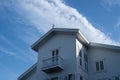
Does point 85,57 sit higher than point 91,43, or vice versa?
point 91,43


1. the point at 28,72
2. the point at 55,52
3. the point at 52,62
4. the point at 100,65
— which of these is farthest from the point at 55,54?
the point at 28,72

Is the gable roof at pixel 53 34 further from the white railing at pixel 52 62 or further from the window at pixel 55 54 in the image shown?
the white railing at pixel 52 62

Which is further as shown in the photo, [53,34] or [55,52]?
[53,34]

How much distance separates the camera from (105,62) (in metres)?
28.9

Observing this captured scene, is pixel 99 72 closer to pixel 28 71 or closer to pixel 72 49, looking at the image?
pixel 72 49

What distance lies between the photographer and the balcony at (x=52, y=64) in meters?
28.0

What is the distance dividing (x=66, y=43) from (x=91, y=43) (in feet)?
A: 11.9

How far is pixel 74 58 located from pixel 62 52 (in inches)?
87.0

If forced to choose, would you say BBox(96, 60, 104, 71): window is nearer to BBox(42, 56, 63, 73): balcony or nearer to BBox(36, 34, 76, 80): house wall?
BBox(36, 34, 76, 80): house wall

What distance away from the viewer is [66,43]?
29781mm

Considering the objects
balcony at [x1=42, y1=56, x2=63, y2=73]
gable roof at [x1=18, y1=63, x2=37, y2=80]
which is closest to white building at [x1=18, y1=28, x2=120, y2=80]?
balcony at [x1=42, y1=56, x2=63, y2=73]

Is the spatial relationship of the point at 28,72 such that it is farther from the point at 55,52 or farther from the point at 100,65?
the point at 100,65

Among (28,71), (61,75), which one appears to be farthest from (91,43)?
(28,71)

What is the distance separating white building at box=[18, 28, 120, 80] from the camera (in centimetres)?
2789
